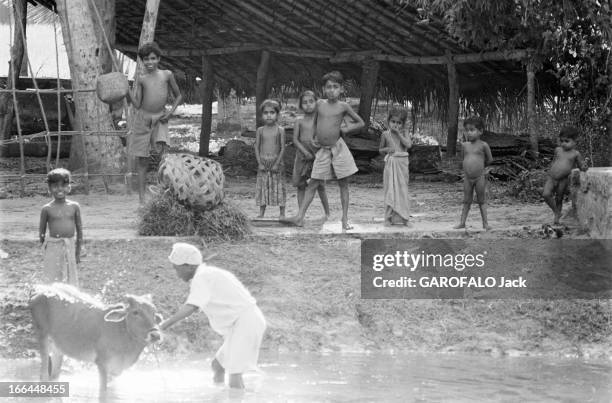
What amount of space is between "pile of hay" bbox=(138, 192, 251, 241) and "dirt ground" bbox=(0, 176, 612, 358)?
0.13 meters

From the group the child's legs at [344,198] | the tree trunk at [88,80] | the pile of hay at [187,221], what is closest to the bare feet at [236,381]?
the pile of hay at [187,221]

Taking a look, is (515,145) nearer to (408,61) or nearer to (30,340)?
(408,61)

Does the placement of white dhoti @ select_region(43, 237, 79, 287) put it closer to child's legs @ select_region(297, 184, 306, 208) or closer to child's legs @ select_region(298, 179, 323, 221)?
child's legs @ select_region(298, 179, 323, 221)

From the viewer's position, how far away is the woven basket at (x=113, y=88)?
10.2 m

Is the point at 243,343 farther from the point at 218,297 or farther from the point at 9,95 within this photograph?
the point at 9,95

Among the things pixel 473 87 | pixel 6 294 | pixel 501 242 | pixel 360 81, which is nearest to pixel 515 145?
pixel 473 87

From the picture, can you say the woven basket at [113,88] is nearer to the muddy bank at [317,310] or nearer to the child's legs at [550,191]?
the muddy bank at [317,310]

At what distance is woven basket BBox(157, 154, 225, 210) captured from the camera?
28.4 feet

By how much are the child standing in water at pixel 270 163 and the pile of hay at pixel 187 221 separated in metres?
0.79

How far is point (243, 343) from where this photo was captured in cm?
559

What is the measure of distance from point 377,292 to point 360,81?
8305 millimetres

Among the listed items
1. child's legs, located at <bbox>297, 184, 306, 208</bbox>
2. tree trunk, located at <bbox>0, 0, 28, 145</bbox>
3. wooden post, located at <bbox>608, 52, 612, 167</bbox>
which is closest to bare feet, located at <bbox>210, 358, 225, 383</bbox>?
child's legs, located at <bbox>297, 184, 306, 208</bbox>

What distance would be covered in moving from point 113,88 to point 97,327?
5.04 m

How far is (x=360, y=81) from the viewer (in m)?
16.1
